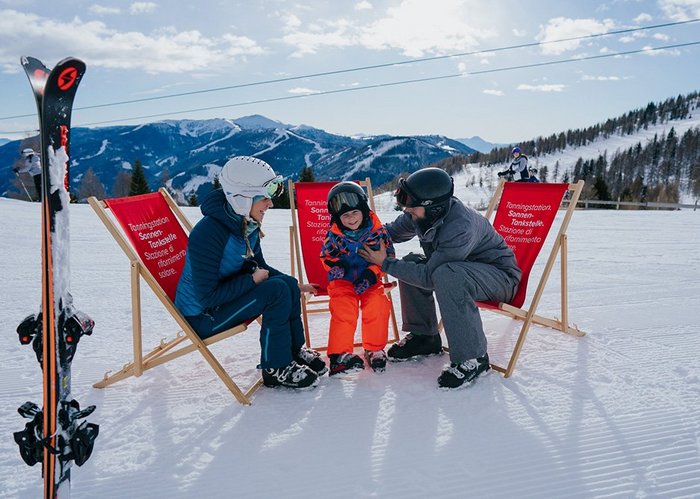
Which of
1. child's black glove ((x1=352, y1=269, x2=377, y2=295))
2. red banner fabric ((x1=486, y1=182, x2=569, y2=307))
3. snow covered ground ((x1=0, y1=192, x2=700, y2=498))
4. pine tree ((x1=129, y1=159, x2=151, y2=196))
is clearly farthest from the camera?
pine tree ((x1=129, y1=159, x2=151, y2=196))

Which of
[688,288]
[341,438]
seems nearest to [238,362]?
[341,438]

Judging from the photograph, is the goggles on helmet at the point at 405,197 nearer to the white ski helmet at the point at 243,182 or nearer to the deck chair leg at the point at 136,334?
the white ski helmet at the point at 243,182

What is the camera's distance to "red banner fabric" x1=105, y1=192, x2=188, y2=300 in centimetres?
307

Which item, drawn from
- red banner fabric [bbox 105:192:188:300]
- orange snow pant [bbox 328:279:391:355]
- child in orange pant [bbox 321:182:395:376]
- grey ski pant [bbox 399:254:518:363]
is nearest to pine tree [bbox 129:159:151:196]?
red banner fabric [bbox 105:192:188:300]

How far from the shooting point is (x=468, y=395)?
287 centimetres

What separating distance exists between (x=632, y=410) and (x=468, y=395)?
2.96 ft

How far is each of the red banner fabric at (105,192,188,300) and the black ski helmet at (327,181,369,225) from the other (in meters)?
1.16

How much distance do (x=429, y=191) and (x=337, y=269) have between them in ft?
2.73

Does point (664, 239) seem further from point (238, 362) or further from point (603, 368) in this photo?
point (238, 362)

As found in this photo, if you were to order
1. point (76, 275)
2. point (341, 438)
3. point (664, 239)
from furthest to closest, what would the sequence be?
point (664, 239)
point (76, 275)
point (341, 438)

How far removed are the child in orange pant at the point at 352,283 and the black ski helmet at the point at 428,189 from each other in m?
0.36

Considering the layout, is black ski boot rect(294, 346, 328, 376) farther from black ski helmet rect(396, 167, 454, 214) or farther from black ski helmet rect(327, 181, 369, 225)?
black ski helmet rect(396, 167, 454, 214)

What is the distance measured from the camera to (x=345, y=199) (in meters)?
3.25

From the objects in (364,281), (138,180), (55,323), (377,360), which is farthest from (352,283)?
(138,180)
